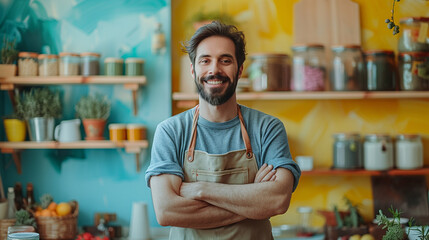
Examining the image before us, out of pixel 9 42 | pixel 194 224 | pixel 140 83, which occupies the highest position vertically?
pixel 9 42

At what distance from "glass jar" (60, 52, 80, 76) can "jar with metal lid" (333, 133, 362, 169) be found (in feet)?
5.77

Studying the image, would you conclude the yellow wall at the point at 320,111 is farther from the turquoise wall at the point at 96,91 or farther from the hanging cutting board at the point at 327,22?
the turquoise wall at the point at 96,91

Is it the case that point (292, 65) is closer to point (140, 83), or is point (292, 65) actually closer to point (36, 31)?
point (140, 83)

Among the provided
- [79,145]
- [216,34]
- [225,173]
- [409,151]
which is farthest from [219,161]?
[409,151]

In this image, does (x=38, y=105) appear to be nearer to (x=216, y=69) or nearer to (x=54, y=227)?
(x=54, y=227)

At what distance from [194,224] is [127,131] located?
180cm

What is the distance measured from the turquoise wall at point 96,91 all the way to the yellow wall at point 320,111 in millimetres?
253

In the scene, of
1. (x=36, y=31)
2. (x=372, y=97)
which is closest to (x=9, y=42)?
(x=36, y=31)

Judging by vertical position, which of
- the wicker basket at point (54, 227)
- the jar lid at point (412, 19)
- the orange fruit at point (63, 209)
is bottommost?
the wicker basket at point (54, 227)

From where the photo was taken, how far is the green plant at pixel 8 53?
3.55 m

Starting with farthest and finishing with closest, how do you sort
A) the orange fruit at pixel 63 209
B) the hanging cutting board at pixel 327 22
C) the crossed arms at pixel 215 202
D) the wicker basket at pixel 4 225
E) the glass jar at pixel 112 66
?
the hanging cutting board at pixel 327 22, the glass jar at pixel 112 66, the orange fruit at pixel 63 209, the wicker basket at pixel 4 225, the crossed arms at pixel 215 202

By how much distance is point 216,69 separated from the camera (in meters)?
1.88

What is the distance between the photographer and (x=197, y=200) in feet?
6.23

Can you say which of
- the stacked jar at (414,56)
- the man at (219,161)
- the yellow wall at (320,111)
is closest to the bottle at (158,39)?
the yellow wall at (320,111)
